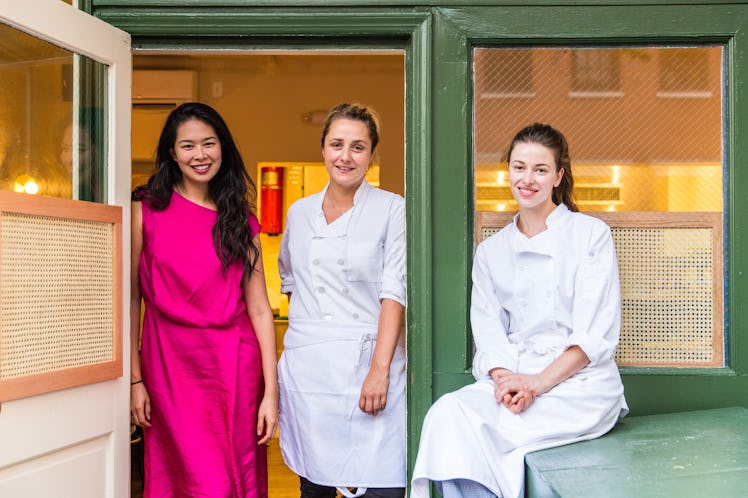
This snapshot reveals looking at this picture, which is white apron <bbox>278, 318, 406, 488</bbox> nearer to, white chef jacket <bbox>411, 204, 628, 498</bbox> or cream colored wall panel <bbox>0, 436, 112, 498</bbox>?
white chef jacket <bbox>411, 204, 628, 498</bbox>

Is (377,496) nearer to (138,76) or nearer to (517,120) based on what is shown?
(517,120)

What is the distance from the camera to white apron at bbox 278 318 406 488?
2498 millimetres

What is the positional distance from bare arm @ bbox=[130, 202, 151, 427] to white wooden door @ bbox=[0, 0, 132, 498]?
0.20ft

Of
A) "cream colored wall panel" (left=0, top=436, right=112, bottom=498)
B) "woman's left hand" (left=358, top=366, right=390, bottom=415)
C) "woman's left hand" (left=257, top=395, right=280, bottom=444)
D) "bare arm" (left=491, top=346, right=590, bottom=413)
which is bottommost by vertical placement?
"cream colored wall panel" (left=0, top=436, right=112, bottom=498)

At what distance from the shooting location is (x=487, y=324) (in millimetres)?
2363

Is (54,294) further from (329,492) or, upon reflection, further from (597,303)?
(597,303)

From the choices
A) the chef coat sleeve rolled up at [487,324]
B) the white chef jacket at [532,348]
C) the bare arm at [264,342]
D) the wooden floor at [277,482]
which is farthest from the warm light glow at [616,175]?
the wooden floor at [277,482]

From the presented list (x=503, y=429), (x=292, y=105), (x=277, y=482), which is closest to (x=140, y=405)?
(x=503, y=429)

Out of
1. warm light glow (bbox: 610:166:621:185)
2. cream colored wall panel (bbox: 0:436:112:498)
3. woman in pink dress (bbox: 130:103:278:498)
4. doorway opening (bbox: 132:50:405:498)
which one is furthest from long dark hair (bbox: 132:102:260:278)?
doorway opening (bbox: 132:50:405:498)

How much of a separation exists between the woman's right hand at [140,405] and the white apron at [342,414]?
1.48ft

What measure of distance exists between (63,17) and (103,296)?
785mm

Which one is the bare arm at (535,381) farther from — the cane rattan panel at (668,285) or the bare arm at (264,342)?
the bare arm at (264,342)

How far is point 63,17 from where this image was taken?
221cm

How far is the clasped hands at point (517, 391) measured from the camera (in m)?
2.13
